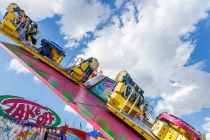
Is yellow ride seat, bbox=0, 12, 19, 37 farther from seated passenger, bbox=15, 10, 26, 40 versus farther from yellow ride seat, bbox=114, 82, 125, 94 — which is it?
yellow ride seat, bbox=114, 82, 125, 94

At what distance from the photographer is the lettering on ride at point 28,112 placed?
17750 millimetres

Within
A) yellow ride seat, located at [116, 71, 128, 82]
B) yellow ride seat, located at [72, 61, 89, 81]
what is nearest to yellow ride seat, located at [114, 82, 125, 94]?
yellow ride seat, located at [116, 71, 128, 82]

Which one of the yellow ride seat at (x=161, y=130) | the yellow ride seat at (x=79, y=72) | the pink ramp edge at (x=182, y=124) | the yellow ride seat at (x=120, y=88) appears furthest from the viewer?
the yellow ride seat at (x=79, y=72)

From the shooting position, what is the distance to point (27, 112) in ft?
61.4

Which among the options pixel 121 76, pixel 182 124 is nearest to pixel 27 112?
pixel 121 76

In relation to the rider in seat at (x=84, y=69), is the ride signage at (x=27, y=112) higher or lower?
lower

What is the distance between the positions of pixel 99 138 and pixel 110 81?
4.58 meters

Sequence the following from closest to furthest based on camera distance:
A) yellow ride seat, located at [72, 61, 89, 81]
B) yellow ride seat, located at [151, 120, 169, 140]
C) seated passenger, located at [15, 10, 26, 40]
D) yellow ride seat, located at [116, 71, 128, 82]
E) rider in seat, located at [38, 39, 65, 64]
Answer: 1. yellow ride seat, located at [151, 120, 169, 140]
2. yellow ride seat, located at [116, 71, 128, 82]
3. yellow ride seat, located at [72, 61, 89, 81]
4. seated passenger, located at [15, 10, 26, 40]
5. rider in seat, located at [38, 39, 65, 64]

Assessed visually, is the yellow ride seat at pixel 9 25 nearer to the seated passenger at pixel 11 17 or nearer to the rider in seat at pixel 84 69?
the seated passenger at pixel 11 17

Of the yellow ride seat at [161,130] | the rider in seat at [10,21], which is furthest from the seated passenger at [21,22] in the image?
the yellow ride seat at [161,130]

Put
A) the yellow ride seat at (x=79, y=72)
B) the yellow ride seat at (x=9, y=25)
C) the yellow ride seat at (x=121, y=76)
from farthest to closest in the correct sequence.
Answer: the yellow ride seat at (x=9, y=25) < the yellow ride seat at (x=79, y=72) < the yellow ride seat at (x=121, y=76)

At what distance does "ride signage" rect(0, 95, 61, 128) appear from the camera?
57.7 feet

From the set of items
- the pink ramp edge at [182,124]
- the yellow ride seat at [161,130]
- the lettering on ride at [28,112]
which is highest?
the pink ramp edge at [182,124]

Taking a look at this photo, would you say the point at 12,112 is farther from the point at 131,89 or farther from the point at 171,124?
the point at 171,124
